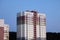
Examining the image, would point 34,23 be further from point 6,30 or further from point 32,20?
point 6,30

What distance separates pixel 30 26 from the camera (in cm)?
2544

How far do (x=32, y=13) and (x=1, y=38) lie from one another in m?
4.80

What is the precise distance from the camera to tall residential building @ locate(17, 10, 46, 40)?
25.1m

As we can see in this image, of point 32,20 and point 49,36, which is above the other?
point 32,20

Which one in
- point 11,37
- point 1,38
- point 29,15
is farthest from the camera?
point 11,37

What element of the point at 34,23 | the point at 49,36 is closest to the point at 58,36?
the point at 49,36

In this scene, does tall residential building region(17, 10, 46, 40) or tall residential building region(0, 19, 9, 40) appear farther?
tall residential building region(17, 10, 46, 40)

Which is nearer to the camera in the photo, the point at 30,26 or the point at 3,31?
the point at 3,31

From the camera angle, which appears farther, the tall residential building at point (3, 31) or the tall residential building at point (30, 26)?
the tall residential building at point (30, 26)

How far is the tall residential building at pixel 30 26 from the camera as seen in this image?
25.1m

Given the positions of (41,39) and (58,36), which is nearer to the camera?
(41,39)

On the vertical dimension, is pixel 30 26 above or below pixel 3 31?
above

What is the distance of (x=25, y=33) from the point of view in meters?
25.1

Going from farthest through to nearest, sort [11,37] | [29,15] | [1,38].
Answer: [11,37], [29,15], [1,38]
